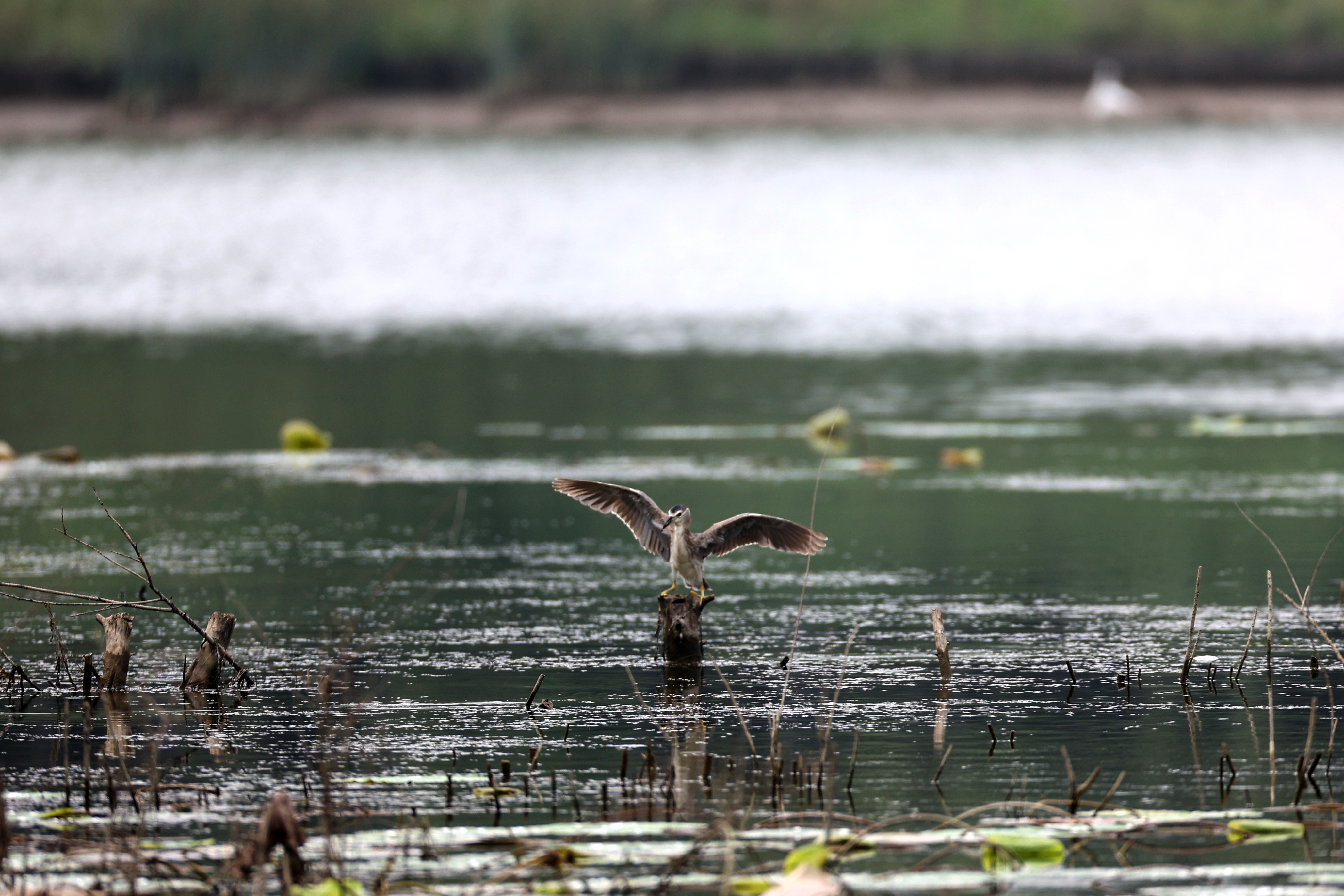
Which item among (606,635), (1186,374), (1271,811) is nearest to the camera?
(1271,811)

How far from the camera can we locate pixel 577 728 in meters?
13.4

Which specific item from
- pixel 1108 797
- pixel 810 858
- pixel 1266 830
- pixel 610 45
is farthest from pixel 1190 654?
pixel 610 45

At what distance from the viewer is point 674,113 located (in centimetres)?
9700

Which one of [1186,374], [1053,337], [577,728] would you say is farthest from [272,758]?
[1053,337]

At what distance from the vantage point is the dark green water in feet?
41.3

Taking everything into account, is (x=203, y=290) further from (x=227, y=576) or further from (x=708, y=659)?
(x=708, y=659)

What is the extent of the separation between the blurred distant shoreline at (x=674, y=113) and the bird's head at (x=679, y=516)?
7985 cm

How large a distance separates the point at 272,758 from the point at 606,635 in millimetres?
4731

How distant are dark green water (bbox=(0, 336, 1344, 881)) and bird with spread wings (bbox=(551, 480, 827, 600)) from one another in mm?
951

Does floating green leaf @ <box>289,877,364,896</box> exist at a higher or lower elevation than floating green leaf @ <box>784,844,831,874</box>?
lower

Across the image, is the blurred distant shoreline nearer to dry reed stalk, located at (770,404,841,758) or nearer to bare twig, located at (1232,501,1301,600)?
bare twig, located at (1232,501,1301,600)

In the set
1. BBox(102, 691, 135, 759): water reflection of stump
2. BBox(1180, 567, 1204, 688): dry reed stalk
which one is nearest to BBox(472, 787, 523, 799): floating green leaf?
BBox(102, 691, 135, 759): water reflection of stump

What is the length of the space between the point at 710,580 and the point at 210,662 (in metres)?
6.87

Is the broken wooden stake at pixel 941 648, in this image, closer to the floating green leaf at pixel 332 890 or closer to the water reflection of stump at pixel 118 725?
the water reflection of stump at pixel 118 725
